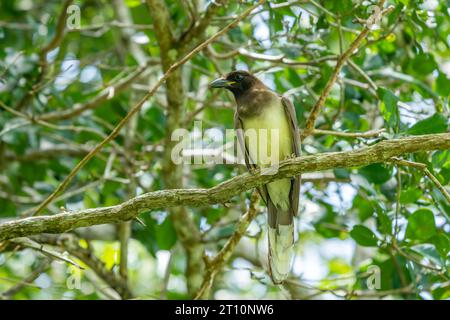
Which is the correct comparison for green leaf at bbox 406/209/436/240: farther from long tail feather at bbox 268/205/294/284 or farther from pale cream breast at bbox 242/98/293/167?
pale cream breast at bbox 242/98/293/167

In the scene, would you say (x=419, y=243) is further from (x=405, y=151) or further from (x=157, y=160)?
(x=157, y=160)

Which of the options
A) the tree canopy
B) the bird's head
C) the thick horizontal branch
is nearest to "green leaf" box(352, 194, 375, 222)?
the tree canopy

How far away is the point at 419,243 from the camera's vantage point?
5.74m

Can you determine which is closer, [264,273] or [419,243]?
[419,243]

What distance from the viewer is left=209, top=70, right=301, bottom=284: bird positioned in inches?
230

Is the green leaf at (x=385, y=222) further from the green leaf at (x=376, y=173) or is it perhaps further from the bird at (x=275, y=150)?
the bird at (x=275, y=150)

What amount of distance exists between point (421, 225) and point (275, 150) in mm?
1266

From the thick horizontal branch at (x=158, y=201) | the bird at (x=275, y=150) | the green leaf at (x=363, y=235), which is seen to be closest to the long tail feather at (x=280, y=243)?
the bird at (x=275, y=150)

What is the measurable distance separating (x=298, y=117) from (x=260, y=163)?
774 millimetres

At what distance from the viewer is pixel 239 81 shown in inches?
250

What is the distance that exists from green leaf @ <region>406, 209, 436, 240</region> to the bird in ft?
3.08

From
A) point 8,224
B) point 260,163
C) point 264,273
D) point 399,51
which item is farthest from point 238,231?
point 399,51

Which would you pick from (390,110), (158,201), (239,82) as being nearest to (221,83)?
(239,82)
